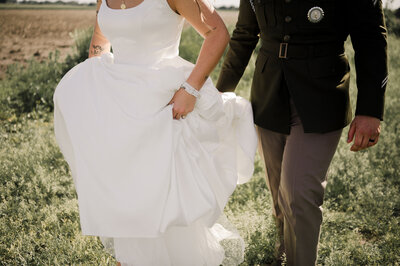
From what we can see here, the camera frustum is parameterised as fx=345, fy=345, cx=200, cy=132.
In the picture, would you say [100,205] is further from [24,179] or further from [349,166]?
[349,166]

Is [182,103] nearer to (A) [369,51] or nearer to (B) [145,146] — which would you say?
(B) [145,146]

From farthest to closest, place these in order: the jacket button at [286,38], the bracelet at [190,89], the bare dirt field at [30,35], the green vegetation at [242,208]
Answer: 1. the bare dirt field at [30,35]
2. the green vegetation at [242,208]
3. the jacket button at [286,38]
4. the bracelet at [190,89]

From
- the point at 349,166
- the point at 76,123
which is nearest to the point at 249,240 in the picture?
the point at 76,123

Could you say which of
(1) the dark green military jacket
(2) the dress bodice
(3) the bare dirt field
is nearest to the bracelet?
(2) the dress bodice

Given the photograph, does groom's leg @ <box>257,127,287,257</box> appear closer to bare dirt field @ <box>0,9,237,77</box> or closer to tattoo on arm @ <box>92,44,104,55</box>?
tattoo on arm @ <box>92,44,104,55</box>

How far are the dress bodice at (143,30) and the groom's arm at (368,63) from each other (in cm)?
100

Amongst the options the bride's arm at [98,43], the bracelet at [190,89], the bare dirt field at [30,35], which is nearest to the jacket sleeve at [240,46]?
the bracelet at [190,89]

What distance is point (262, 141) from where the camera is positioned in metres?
2.46

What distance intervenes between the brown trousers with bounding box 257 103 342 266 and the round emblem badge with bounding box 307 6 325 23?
52 cm

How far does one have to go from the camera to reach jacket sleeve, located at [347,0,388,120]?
186cm

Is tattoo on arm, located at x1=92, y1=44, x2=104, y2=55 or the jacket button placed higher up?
the jacket button

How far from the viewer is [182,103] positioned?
1.94 m

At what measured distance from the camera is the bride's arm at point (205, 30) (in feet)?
6.23

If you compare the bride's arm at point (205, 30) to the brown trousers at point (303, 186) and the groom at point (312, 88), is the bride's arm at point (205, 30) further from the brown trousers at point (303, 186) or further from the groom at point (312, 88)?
the brown trousers at point (303, 186)
